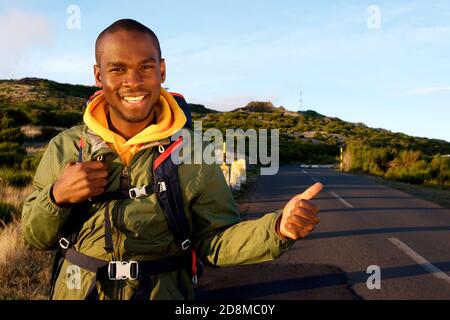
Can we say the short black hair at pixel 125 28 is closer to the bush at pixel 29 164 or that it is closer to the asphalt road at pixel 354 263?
the asphalt road at pixel 354 263

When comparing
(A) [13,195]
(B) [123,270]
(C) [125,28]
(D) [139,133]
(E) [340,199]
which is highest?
(C) [125,28]

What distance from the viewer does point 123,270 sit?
2236 millimetres

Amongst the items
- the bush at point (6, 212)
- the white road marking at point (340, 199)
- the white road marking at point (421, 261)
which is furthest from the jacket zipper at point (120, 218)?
the white road marking at point (340, 199)

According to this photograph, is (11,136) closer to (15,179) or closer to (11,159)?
(11,159)

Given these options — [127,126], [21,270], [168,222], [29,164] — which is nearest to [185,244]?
[168,222]

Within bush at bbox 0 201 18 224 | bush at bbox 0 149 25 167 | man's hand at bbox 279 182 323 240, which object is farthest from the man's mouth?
bush at bbox 0 149 25 167

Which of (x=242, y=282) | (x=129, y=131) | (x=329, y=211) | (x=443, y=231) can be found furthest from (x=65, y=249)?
(x=329, y=211)

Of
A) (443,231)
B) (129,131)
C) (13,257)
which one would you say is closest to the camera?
(129,131)

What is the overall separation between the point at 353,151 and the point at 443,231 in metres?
25.2

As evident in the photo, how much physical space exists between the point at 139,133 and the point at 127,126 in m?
0.15

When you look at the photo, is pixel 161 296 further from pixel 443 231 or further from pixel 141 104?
pixel 443 231

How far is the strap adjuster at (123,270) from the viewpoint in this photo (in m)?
2.24

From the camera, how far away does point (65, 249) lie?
7.71 ft

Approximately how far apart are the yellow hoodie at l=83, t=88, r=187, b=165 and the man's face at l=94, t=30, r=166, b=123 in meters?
0.10
